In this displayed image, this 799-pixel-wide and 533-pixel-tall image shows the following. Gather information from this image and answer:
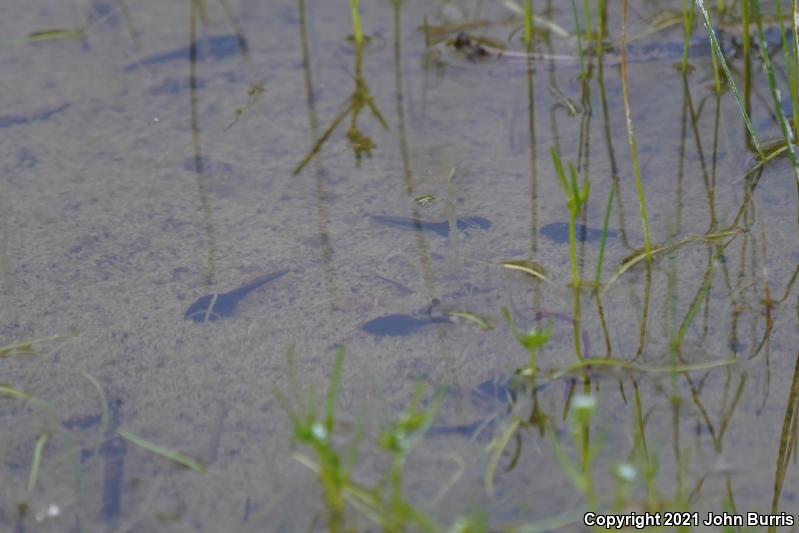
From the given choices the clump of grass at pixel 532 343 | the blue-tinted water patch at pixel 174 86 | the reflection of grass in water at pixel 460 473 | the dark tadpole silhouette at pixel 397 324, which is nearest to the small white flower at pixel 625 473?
the reflection of grass in water at pixel 460 473

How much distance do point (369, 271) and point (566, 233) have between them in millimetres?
495

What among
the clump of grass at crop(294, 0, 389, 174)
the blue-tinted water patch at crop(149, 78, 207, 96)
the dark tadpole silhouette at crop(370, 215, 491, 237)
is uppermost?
the blue-tinted water patch at crop(149, 78, 207, 96)

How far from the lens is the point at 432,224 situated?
2646 millimetres

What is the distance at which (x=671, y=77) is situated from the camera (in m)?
3.24

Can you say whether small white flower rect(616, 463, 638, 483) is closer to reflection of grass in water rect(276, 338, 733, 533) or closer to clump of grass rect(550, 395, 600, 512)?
reflection of grass in water rect(276, 338, 733, 533)

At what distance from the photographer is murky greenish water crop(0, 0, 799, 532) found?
1.96m

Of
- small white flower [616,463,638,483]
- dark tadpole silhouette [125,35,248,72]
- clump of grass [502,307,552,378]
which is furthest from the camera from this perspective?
dark tadpole silhouette [125,35,248,72]

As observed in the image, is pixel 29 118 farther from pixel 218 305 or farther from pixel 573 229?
pixel 573 229

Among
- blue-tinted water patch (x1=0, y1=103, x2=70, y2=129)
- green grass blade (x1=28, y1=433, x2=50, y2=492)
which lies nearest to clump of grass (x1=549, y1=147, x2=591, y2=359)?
green grass blade (x1=28, y1=433, x2=50, y2=492)

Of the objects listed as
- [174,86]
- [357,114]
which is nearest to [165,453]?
[357,114]

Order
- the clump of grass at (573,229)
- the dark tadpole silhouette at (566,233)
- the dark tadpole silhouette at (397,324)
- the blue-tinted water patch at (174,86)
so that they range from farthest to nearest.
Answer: the blue-tinted water patch at (174,86) < the dark tadpole silhouette at (566,233) < the dark tadpole silhouette at (397,324) < the clump of grass at (573,229)

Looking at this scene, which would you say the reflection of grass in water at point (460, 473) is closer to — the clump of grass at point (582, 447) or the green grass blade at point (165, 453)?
the clump of grass at point (582, 447)

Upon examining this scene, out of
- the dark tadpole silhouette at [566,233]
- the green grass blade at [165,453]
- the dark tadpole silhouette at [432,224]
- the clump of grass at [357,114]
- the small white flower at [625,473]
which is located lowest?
the green grass blade at [165,453]

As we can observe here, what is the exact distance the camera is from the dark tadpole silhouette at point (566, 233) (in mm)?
2572
